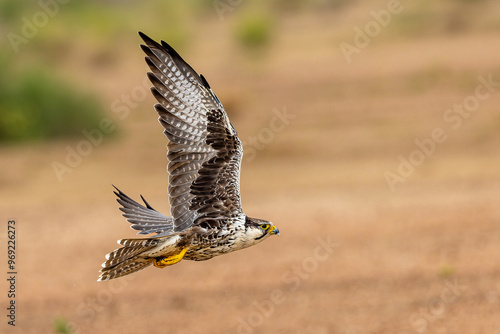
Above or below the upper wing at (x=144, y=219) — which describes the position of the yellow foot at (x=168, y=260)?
below

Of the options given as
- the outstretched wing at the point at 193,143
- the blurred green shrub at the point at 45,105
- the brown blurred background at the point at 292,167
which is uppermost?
the outstretched wing at the point at 193,143

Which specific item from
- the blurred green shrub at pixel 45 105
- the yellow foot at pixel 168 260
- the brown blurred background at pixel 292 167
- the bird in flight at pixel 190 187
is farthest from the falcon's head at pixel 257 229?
the blurred green shrub at pixel 45 105

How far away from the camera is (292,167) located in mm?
24219

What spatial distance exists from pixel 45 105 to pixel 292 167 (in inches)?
364

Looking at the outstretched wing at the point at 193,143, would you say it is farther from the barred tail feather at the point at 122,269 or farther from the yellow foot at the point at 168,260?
the barred tail feather at the point at 122,269

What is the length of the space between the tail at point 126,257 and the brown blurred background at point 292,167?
4.85m

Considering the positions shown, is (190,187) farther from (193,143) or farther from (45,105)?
(45,105)

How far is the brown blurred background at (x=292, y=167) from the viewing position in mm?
12359

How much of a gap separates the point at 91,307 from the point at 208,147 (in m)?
6.36

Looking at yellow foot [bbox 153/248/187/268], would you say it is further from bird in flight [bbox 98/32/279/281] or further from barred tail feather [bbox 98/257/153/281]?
barred tail feather [bbox 98/257/153/281]

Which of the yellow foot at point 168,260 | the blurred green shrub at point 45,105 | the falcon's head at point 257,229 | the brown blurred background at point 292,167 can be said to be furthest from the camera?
the blurred green shrub at point 45,105

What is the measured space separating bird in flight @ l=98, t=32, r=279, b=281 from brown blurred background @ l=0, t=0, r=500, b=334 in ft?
14.9

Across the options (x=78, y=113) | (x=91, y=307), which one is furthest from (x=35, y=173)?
(x=91, y=307)

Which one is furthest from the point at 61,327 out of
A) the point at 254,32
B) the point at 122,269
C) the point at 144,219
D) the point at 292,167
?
Answer: the point at 254,32
